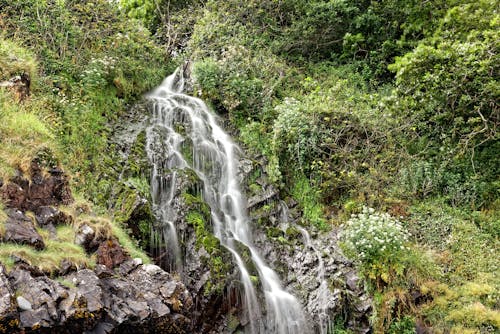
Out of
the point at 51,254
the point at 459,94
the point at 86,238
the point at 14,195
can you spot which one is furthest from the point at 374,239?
the point at 14,195

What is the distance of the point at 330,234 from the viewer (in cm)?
1056

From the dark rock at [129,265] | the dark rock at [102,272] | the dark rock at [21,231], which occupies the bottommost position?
the dark rock at [129,265]

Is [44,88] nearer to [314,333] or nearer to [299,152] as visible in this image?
[299,152]

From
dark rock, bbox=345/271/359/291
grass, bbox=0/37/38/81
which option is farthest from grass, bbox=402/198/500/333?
grass, bbox=0/37/38/81

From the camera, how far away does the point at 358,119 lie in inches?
481

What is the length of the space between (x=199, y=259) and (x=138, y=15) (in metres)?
13.5

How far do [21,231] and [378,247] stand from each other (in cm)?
707

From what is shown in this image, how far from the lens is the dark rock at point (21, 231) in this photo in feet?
18.9

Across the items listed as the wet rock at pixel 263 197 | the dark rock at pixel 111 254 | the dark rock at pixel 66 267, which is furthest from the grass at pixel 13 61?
the wet rock at pixel 263 197

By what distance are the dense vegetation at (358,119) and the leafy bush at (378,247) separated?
31 millimetres

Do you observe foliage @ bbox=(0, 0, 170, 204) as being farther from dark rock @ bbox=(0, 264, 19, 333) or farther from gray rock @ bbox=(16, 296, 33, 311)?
dark rock @ bbox=(0, 264, 19, 333)

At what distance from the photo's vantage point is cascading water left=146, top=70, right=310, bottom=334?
862cm

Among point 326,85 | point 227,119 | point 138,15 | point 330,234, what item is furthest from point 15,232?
point 138,15

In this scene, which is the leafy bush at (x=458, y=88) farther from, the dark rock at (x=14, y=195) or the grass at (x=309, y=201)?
the dark rock at (x=14, y=195)
